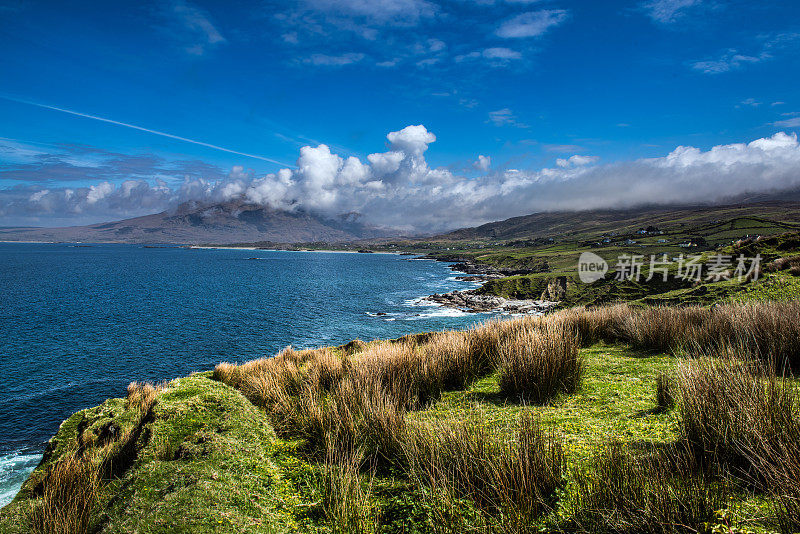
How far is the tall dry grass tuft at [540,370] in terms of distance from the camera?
622 cm

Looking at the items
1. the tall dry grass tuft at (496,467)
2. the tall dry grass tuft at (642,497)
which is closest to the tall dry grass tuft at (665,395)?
the tall dry grass tuft at (642,497)

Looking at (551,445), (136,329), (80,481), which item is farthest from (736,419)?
(136,329)

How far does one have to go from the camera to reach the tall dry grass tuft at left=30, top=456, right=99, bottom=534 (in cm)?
397

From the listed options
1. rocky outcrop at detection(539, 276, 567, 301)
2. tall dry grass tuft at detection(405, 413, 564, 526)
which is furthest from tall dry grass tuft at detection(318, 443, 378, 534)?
rocky outcrop at detection(539, 276, 567, 301)

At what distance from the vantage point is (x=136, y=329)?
44.9 meters

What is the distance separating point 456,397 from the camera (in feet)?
22.1

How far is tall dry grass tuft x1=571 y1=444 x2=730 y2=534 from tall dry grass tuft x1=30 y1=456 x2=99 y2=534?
502 centimetres

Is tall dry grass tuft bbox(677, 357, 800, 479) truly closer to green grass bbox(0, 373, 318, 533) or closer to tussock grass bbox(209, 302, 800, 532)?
tussock grass bbox(209, 302, 800, 532)

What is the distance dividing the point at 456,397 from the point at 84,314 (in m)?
65.1

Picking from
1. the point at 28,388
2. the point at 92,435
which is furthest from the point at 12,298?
the point at 92,435

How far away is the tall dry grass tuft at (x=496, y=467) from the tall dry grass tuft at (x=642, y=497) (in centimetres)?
32

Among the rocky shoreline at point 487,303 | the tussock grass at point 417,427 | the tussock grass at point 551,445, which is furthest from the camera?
the rocky shoreline at point 487,303

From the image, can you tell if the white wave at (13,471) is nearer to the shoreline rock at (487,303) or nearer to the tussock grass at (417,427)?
the tussock grass at (417,427)

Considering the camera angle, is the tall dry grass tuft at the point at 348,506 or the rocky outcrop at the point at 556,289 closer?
the tall dry grass tuft at the point at 348,506
